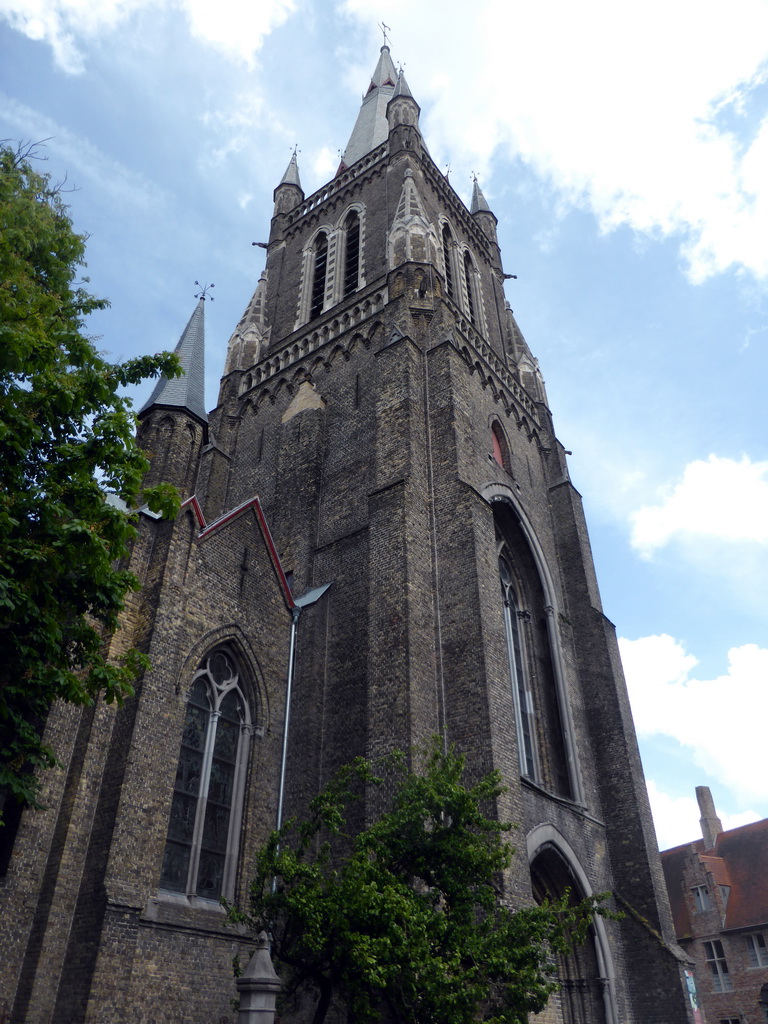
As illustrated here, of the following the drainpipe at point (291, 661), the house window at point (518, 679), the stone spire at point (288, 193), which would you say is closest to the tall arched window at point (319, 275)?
the stone spire at point (288, 193)

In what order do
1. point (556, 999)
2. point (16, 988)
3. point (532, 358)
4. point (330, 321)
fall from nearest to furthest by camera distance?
point (16, 988), point (556, 999), point (330, 321), point (532, 358)

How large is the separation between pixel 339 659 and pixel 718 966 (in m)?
24.1

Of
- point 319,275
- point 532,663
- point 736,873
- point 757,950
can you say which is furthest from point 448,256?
point 757,950

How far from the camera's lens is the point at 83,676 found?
12.4 meters

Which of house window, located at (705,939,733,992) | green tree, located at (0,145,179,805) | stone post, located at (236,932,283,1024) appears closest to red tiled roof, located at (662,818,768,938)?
house window, located at (705,939,733,992)

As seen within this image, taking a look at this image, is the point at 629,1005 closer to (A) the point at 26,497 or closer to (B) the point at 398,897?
(B) the point at 398,897

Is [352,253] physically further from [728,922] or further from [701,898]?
[728,922]

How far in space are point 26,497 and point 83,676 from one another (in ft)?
15.9

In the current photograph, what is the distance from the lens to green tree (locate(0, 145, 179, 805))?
8.23m

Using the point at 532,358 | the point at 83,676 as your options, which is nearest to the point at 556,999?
the point at 83,676

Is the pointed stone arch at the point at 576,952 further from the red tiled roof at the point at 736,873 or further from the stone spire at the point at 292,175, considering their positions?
the stone spire at the point at 292,175

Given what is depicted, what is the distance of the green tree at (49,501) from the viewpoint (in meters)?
8.23

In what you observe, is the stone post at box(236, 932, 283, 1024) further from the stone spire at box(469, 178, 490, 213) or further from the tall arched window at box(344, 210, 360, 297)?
the stone spire at box(469, 178, 490, 213)

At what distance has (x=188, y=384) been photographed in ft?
64.5
